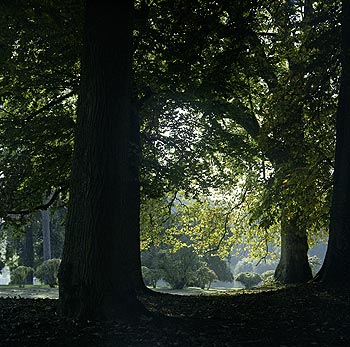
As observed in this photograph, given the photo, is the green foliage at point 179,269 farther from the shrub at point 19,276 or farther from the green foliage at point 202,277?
the shrub at point 19,276

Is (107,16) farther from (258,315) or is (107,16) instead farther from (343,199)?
(343,199)

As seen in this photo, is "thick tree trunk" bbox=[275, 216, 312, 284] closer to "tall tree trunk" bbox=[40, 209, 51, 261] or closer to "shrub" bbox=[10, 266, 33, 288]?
"shrub" bbox=[10, 266, 33, 288]

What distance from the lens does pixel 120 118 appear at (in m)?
8.48

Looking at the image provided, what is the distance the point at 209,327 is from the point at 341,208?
4.78 meters

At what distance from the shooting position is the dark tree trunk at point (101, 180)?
7977 mm

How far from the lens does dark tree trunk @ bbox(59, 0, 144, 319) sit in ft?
26.2

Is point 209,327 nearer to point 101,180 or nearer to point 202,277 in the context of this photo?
point 101,180

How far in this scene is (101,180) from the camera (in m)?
8.17

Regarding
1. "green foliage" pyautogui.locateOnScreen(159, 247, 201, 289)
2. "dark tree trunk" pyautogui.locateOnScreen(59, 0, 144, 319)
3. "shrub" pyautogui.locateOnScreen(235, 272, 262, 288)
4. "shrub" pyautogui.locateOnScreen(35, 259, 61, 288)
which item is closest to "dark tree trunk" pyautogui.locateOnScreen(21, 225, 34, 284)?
"shrub" pyautogui.locateOnScreen(35, 259, 61, 288)

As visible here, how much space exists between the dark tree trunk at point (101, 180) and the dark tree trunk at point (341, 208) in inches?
193

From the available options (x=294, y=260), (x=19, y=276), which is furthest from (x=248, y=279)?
(x=294, y=260)

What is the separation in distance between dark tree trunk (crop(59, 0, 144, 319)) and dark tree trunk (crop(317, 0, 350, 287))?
4.91 m

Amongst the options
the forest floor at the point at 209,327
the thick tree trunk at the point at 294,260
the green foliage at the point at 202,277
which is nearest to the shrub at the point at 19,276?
the green foliage at the point at 202,277

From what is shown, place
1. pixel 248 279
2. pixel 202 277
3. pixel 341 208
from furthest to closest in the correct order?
pixel 248 279, pixel 202 277, pixel 341 208
